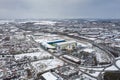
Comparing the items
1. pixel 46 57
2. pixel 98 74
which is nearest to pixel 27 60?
pixel 46 57

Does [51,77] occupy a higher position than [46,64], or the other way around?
[51,77]

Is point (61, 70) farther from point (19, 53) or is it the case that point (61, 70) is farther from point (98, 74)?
point (19, 53)

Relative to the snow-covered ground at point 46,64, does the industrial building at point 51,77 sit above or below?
above

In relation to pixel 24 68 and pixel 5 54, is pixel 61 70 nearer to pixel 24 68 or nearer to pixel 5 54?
pixel 24 68

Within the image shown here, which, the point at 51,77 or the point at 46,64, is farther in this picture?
the point at 46,64

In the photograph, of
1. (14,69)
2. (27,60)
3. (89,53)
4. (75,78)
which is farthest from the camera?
(89,53)

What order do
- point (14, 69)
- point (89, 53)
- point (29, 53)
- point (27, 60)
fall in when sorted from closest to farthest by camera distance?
point (14, 69) < point (27, 60) < point (89, 53) < point (29, 53)

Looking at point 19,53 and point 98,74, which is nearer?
point 98,74

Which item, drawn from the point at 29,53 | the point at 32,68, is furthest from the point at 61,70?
the point at 29,53

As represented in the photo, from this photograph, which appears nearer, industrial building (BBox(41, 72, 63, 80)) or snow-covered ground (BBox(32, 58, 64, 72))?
industrial building (BBox(41, 72, 63, 80))

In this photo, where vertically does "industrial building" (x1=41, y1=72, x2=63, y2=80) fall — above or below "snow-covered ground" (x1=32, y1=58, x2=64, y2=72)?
above

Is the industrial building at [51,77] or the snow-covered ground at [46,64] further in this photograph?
the snow-covered ground at [46,64]
